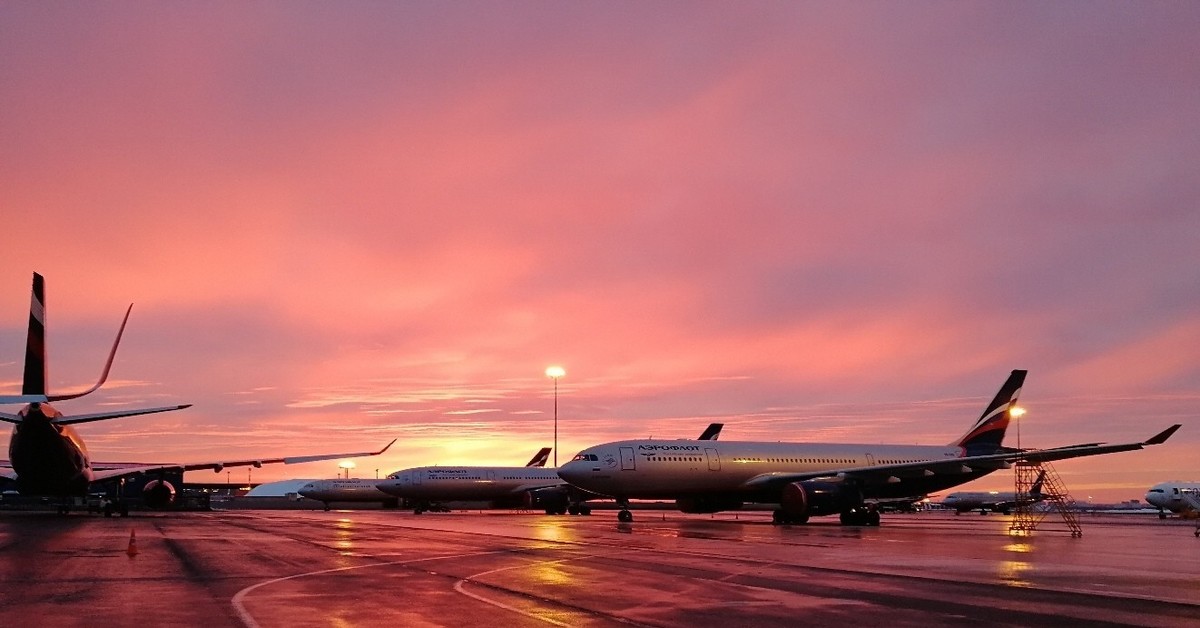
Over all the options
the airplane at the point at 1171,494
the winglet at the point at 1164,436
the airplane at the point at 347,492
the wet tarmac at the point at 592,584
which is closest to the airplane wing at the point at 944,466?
the winglet at the point at 1164,436

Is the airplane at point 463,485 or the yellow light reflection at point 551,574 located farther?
the airplane at point 463,485

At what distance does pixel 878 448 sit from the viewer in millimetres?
60031

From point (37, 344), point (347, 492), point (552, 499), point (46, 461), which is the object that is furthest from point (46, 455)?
point (347, 492)

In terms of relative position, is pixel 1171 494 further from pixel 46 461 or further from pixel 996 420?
pixel 46 461

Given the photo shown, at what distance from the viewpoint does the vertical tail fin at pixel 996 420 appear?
5825 cm

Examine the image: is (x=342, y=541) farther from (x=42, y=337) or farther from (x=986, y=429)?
(x=986, y=429)

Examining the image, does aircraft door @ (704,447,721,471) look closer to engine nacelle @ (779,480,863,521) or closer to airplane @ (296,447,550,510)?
engine nacelle @ (779,480,863,521)

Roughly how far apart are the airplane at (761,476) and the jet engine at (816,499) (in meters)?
0.05

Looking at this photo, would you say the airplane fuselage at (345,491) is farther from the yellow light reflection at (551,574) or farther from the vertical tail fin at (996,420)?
the yellow light reflection at (551,574)

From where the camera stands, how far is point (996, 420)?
193 feet

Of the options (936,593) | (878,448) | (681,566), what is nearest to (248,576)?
(681,566)

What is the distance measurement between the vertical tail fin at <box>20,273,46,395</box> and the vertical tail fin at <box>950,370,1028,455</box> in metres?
47.9

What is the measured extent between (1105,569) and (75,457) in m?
43.2

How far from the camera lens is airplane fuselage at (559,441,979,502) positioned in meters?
49.4
